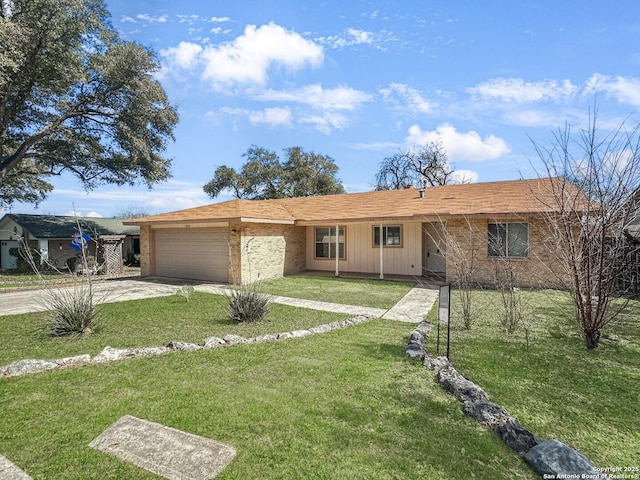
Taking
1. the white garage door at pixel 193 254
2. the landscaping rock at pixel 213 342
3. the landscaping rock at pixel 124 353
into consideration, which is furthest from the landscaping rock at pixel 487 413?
the white garage door at pixel 193 254

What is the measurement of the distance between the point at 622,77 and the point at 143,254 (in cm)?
1707

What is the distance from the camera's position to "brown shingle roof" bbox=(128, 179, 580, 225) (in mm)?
12367

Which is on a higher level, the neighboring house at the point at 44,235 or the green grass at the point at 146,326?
the neighboring house at the point at 44,235

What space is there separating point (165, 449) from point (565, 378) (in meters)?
4.56

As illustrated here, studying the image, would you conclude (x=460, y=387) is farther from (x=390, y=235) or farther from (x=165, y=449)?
(x=390, y=235)

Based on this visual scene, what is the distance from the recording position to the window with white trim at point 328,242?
1594cm

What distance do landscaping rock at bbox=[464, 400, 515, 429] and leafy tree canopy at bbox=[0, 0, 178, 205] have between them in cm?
1819

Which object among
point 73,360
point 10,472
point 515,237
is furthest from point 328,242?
point 10,472

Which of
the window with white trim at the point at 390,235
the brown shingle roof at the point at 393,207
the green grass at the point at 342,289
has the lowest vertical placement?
the green grass at the point at 342,289

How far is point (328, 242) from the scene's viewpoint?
53.1ft

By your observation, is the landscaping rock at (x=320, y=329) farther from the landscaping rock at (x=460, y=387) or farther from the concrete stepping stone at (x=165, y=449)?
the concrete stepping stone at (x=165, y=449)

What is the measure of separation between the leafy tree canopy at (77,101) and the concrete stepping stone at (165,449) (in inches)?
643

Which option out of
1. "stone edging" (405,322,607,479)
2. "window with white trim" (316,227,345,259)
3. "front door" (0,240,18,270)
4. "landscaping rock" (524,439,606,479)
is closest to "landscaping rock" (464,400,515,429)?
"stone edging" (405,322,607,479)

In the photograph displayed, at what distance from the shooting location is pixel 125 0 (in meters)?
15.4
